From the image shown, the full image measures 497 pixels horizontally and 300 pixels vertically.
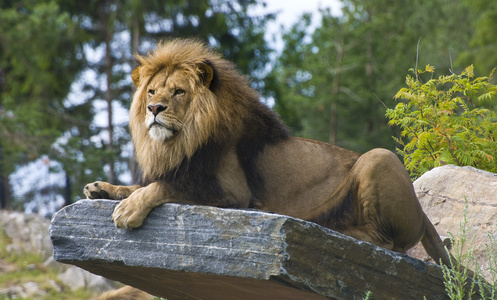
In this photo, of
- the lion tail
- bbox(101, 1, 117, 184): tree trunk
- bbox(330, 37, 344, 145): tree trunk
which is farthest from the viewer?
bbox(330, 37, 344, 145): tree trunk

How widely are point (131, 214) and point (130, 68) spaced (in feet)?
50.5

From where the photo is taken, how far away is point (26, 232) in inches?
500

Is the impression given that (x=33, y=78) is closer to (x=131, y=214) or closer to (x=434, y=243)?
(x=131, y=214)

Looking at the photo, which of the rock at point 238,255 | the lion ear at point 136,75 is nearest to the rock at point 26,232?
the lion ear at point 136,75

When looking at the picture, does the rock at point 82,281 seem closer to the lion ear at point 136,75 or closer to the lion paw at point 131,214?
the lion ear at point 136,75

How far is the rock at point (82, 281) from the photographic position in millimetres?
10344

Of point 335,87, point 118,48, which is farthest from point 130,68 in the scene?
point 335,87

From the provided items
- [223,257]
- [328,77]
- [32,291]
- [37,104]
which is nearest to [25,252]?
[32,291]

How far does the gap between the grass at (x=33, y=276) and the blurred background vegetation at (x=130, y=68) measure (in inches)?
53.4

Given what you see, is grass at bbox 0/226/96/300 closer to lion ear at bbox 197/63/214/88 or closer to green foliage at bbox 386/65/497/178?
green foliage at bbox 386/65/497/178

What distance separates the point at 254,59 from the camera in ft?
64.8

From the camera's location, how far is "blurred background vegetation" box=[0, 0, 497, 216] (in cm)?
1580

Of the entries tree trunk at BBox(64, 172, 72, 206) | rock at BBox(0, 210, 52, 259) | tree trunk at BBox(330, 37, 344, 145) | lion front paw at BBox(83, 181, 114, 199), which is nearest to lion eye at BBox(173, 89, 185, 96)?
lion front paw at BBox(83, 181, 114, 199)

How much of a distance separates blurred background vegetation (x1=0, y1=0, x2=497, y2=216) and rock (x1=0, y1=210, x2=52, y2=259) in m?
1.15
